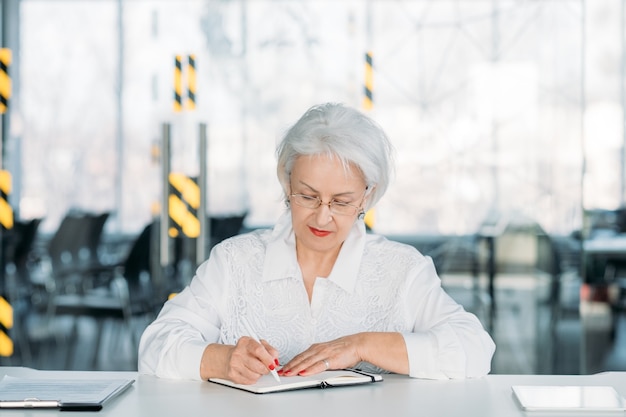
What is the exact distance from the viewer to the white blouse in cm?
242

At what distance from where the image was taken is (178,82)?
4832mm

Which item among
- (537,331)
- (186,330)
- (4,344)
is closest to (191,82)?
(4,344)

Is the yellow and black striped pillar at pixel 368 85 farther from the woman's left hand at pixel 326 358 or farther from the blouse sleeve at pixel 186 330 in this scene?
the woman's left hand at pixel 326 358

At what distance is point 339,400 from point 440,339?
365 millimetres

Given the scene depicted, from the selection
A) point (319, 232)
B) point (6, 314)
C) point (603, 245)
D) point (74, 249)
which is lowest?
point (6, 314)

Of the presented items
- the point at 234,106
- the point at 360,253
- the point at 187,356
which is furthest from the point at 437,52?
the point at 187,356

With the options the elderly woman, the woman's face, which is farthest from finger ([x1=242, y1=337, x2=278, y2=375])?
the woman's face

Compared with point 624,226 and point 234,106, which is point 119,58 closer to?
point 234,106

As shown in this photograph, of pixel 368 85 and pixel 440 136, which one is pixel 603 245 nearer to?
pixel 440 136

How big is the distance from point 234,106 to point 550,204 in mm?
1613

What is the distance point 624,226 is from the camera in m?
4.90

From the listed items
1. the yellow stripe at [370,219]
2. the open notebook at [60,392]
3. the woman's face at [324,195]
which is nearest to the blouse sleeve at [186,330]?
the open notebook at [60,392]

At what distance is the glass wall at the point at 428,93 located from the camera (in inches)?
189

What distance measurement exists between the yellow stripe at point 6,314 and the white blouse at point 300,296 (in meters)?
2.81
